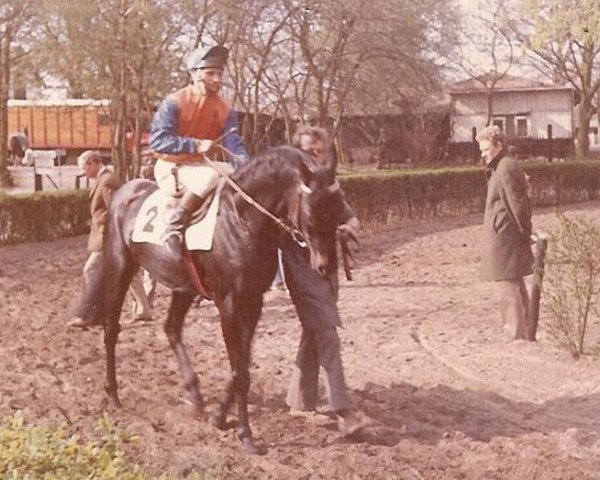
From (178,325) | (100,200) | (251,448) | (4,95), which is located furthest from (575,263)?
(4,95)

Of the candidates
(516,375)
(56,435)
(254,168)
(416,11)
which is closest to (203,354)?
(516,375)

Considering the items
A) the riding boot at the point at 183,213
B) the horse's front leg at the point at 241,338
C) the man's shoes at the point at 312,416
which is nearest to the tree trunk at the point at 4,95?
the riding boot at the point at 183,213

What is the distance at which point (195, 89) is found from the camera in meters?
7.02

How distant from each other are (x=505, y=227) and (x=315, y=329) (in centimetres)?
341

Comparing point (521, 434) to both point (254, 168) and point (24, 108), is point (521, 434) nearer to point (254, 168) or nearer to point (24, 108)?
point (254, 168)

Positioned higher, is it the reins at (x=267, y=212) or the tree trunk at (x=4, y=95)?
the tree trunk at (x=4, y=95)

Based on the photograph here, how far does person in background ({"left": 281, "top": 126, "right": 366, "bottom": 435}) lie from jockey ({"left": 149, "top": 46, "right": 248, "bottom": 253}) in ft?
1.84

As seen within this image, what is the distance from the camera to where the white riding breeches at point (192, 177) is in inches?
267

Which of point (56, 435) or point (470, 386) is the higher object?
point (56, 435)

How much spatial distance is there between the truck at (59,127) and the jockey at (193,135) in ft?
109

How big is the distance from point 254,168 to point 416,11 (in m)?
27.9

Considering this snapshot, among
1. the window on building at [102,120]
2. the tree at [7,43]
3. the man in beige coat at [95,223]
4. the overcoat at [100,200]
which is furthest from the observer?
the window on building at [102,120]

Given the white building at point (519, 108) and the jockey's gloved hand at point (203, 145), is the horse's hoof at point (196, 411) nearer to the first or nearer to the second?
the jockey's gloved hand at point (203, 145)

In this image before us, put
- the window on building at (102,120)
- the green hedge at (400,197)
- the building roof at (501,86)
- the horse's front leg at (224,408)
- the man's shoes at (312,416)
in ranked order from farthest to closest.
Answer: the building roof at (501,86) → the window on building at (102,120) → the green hedge at (400,197) → the man's shoes at (312,416) → the horse's front leg at (224,408)
